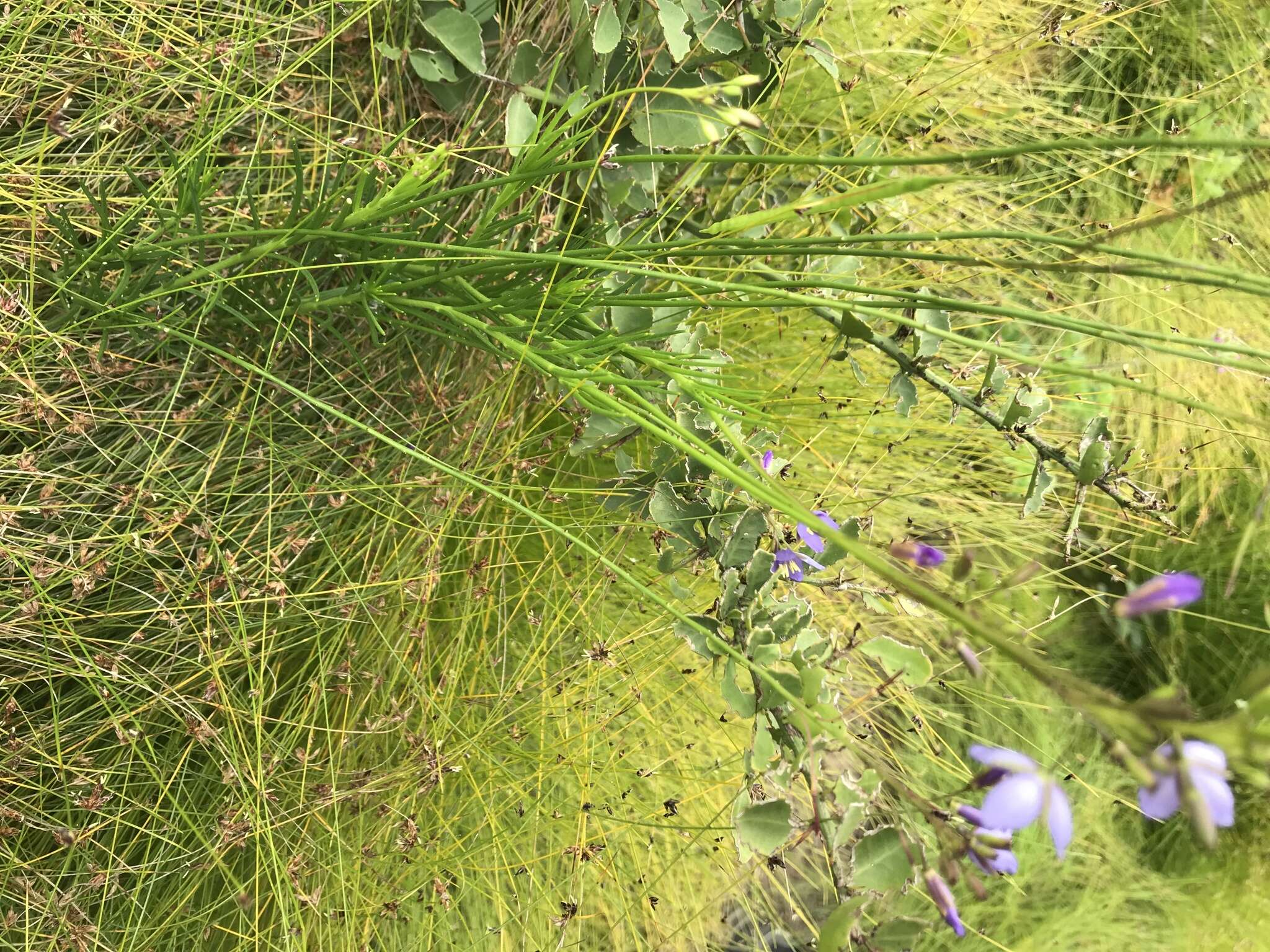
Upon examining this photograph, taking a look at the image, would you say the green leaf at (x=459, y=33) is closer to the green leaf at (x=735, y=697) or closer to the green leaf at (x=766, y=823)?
the green leaf at (x=735, y=697)

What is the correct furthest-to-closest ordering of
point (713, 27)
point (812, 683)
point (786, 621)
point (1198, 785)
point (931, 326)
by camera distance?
point (713, 27) < point (931, 326) < point (786, 621) < point (812, 683) < point (1198, 785)

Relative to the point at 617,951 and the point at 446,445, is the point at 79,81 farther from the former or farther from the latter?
the point at 617,951

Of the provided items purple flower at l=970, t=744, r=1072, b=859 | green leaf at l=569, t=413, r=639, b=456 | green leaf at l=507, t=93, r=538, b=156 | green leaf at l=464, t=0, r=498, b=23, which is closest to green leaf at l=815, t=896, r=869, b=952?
purple flower at l=970, t=744, r=1072, b=859

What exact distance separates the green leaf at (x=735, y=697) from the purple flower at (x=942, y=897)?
19cm

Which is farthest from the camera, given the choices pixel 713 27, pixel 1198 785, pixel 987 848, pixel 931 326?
pixel 713 27

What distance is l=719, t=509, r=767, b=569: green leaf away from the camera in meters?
0.74

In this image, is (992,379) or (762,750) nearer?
(762,750)

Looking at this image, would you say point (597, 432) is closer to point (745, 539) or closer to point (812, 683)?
point (745, 539)

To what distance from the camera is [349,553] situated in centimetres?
108

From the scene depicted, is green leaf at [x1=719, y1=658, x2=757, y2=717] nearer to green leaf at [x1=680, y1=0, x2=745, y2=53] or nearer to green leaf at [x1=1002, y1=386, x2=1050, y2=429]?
green leaf at [x1=1002, y1=386, x2=1050, y2=429]

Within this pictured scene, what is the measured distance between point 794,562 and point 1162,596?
39 centimetres

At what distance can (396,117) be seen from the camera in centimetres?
114

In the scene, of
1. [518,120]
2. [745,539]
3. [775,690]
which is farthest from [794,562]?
[518,120]

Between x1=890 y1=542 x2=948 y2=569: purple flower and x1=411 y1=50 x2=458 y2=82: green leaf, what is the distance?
808mm
